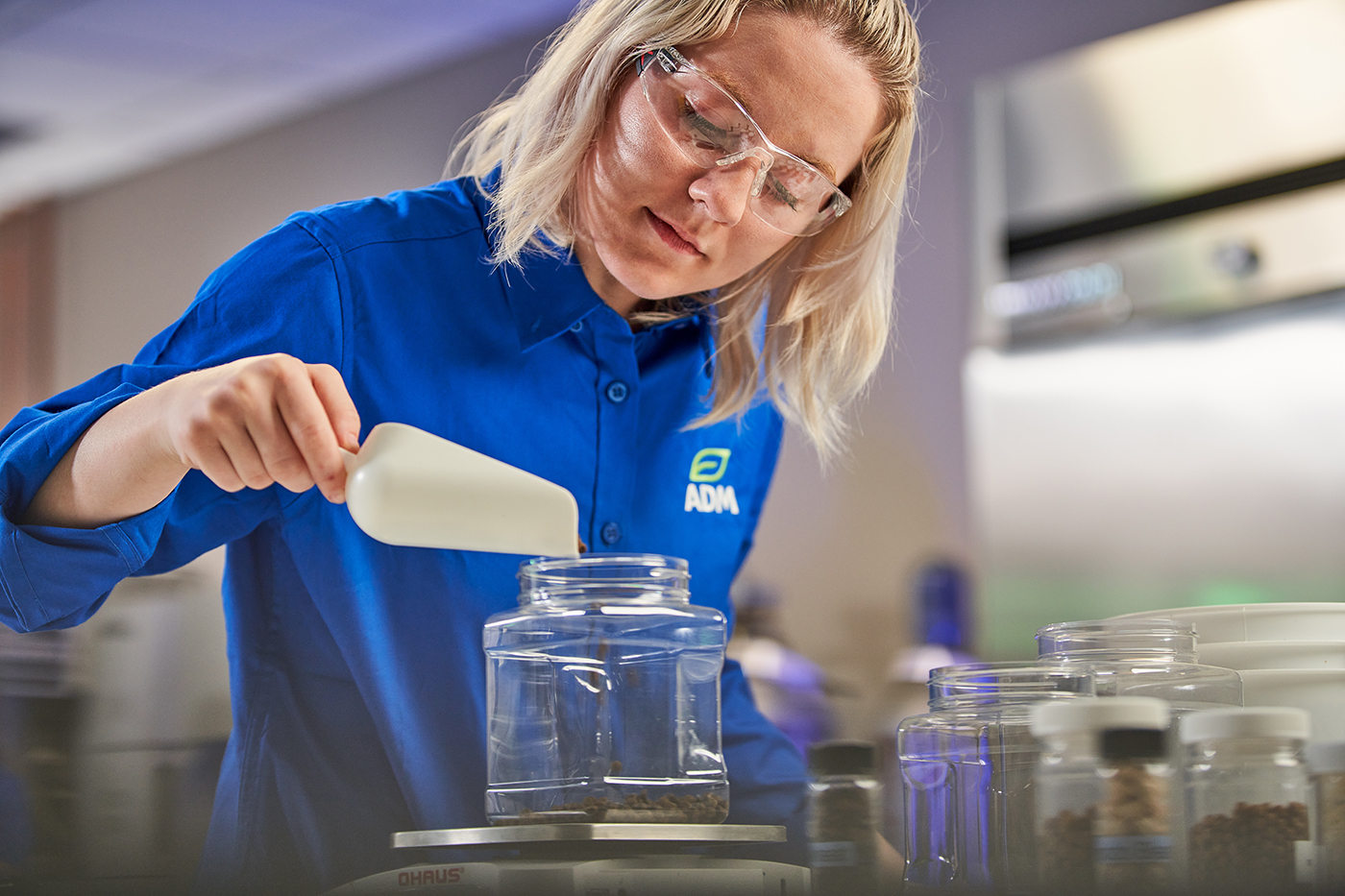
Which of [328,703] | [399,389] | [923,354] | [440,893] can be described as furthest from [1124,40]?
[440,893]

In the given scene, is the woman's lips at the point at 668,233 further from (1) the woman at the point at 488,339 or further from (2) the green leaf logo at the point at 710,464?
(2) the green leaf logo at the point at 710,464

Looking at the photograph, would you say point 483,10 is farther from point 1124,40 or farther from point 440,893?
point 440,893

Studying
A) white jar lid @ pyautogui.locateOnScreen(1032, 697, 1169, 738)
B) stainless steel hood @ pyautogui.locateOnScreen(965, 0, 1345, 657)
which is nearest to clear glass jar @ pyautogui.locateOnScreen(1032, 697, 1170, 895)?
white jar lid @ pyautogui.locateOnScreen(1032, 697, 1169, 738)

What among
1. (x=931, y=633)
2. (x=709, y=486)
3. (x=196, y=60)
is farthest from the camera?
(x=196, y=60)

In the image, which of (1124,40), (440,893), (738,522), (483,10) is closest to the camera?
(440,893)

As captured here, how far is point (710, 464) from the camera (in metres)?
1.48

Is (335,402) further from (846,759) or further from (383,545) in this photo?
(846,759)

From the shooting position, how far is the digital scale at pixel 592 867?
2.53 ft

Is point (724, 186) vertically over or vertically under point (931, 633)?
over

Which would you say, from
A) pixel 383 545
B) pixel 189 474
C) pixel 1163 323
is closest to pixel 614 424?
pixel 383 545

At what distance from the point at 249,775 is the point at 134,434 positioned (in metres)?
0.51

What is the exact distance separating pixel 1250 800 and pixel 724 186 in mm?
718

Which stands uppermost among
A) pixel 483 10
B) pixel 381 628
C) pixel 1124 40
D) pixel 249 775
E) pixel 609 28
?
pixel 483 10

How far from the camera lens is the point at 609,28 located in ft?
4.17
